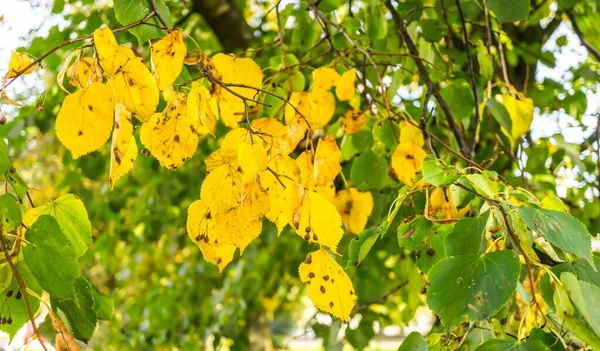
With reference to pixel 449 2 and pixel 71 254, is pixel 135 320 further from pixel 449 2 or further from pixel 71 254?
pixel 71 254

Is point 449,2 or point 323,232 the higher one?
point 323,232

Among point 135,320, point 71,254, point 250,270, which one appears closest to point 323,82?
point 71,254

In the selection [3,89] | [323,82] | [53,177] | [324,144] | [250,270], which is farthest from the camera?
[53,177]

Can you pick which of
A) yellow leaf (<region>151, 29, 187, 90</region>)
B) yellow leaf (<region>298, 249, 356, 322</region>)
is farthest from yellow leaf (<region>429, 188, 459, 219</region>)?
yellow leaf (<region>151, 29, 187, 90</region>)

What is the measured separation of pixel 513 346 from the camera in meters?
0.57

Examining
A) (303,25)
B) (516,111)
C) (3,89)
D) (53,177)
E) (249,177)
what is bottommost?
(53,177)

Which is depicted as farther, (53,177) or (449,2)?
(53,177)

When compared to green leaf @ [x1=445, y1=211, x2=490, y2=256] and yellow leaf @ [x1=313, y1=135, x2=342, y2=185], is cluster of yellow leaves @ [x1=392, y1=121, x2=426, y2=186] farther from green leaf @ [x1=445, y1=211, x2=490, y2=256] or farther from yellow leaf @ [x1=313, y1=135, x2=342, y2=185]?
green leaf @ [x1=445, y1=211, x2=490, y2=256]

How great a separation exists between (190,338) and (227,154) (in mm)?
2243

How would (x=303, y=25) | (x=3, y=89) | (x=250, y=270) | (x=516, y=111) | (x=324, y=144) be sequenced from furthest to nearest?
(x=250, y=270), (x=303, y=25), (x=516, y=111), (x=324, y=144), (x=3, y=89)

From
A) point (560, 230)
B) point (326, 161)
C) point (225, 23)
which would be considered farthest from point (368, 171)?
point (225, 23)

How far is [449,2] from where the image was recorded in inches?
65.4

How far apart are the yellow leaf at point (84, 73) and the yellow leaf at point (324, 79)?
1.18 ft

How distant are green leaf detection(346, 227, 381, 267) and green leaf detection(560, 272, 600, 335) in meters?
0.22
